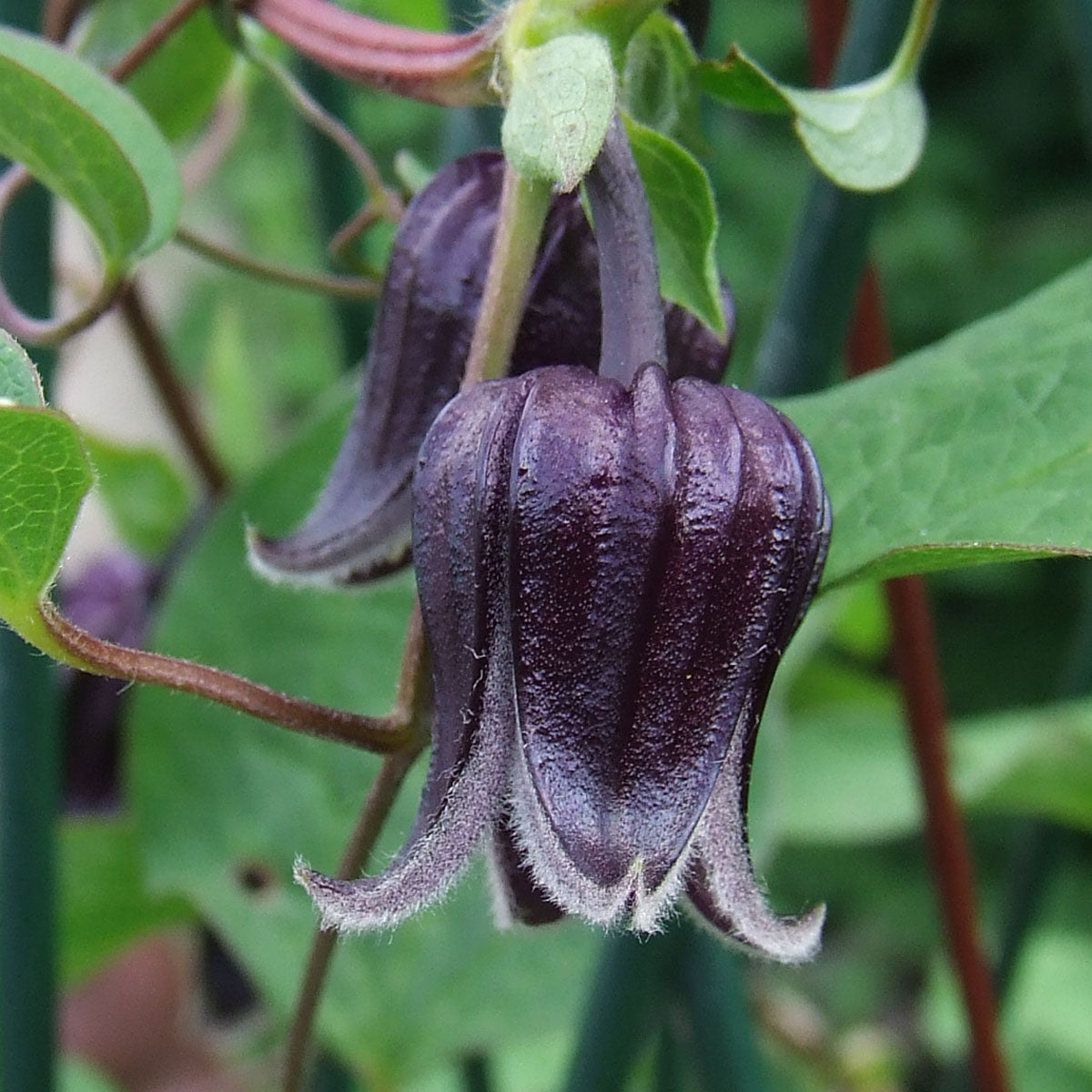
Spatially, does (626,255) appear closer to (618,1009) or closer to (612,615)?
(612,615)

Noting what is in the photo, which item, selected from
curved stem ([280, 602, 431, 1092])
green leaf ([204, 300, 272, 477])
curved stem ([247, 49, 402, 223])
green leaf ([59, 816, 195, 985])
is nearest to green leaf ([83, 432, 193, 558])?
green leaf ([204, 300, 272, 477])

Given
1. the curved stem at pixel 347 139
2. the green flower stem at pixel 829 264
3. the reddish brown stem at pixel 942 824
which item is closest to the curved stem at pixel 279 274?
the curved stem at pixel 347 139

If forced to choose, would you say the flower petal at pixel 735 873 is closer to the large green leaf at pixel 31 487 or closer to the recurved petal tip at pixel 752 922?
the recurved petal tip at pixel 752 922

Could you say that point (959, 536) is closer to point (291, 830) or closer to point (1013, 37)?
point (291, 830)

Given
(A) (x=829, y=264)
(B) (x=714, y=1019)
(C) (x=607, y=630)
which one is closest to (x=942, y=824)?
(B) (x=714, y=1019)

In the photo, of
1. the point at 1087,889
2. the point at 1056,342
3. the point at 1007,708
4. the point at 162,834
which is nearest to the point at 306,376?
the point at 1007,708

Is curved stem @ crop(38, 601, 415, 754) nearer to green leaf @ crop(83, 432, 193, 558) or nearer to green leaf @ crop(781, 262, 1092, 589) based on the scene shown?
green leaf @ crop(781, 262, 1092, 589)
